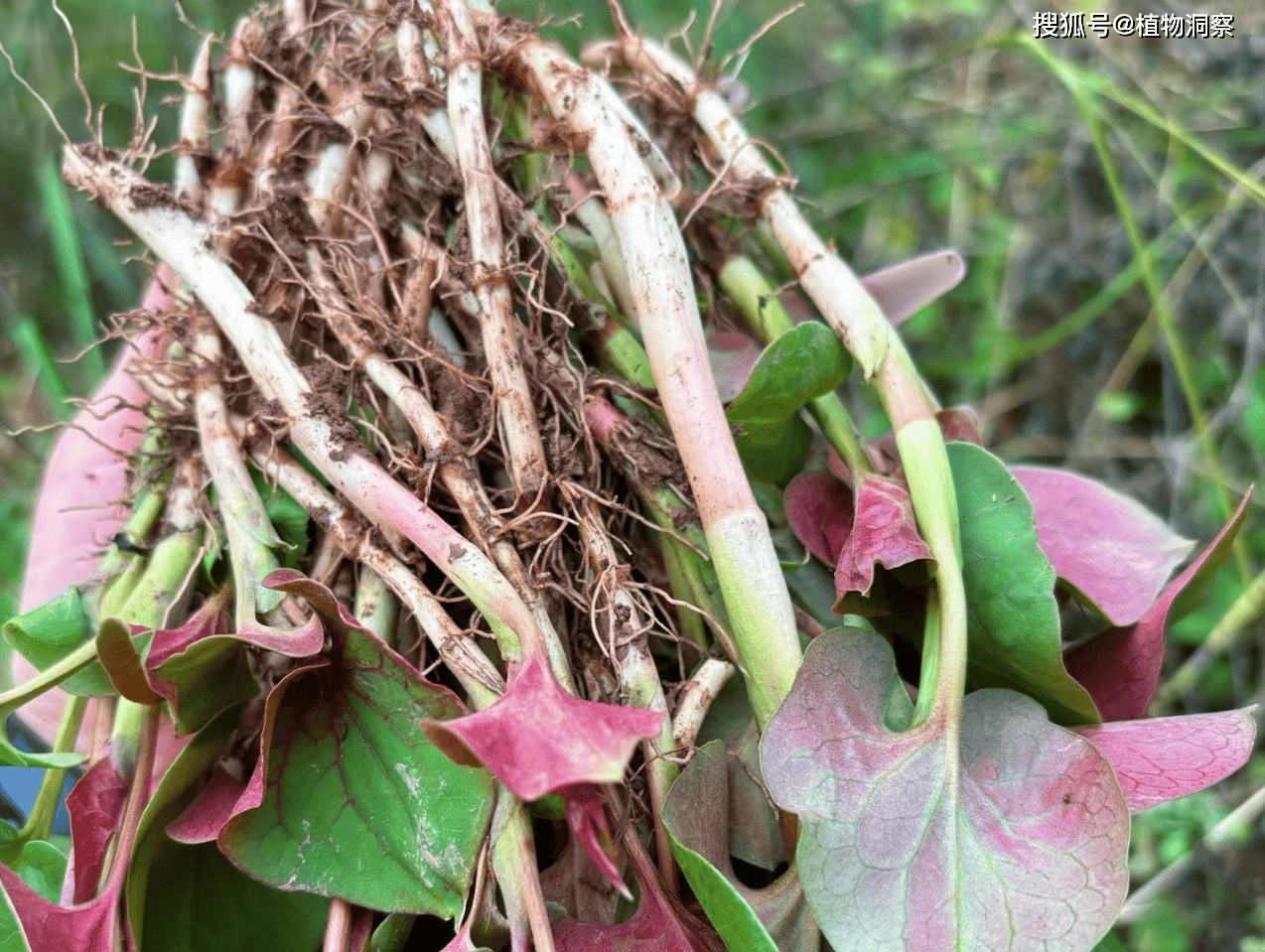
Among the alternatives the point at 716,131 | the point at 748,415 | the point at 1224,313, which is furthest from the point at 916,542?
the point at 1224,313

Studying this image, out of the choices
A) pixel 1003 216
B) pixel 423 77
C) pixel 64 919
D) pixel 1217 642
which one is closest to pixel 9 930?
pixel 64 919

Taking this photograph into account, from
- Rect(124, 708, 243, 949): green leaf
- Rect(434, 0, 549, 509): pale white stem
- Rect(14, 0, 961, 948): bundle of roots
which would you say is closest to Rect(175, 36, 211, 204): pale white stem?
Rect(14, 0, 961, 948): bundle of roots

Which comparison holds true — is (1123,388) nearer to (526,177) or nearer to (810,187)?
(810,187)

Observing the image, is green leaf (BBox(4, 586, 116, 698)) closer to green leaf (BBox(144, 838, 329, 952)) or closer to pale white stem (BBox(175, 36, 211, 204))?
green leaf (BBox(144, 838, 329, 952))

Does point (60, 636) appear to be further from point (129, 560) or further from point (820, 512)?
point (820, 512)

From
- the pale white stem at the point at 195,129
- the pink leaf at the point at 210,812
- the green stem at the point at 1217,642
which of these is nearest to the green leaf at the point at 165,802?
→ the pink leaf at the point at 210,812
